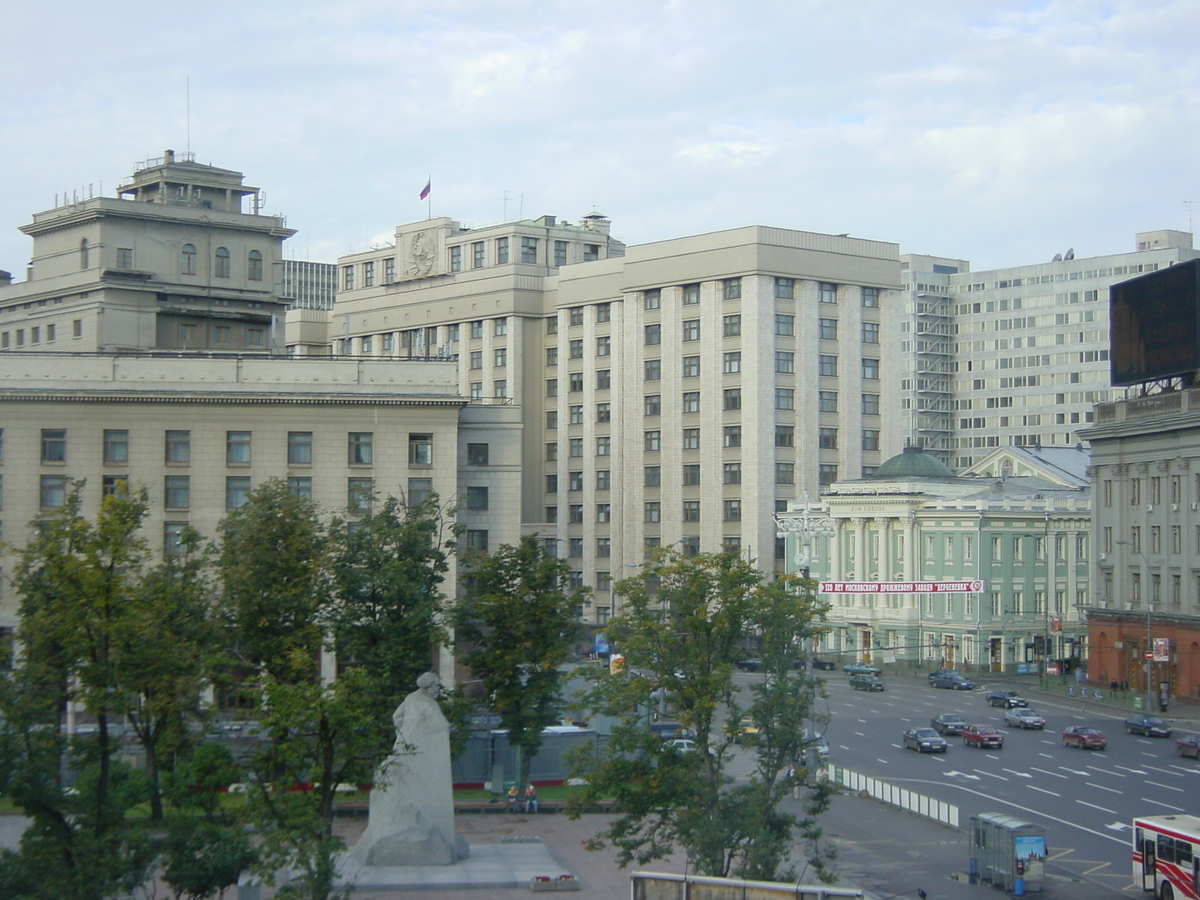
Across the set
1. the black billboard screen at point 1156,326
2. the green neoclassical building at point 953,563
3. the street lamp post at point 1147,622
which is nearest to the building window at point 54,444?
the green neoclassical building at point 953,563

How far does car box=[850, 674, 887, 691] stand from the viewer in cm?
9800

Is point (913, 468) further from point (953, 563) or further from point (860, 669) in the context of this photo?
point (860, 669)

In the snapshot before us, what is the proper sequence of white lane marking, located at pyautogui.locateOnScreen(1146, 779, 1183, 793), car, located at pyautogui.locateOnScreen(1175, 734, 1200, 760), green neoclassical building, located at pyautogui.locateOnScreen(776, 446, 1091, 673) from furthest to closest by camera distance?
green neoclassical building, located at pyautogui.locateOnScreen(776, 446, 1091, 673)
car, located at pyautogui.locateOnScreen(1175, 734, 1200, 760)
white lane marking, located at pyautogui.locateOnScreen(1146, 779, 1183, 793)

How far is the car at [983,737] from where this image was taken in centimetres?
7175

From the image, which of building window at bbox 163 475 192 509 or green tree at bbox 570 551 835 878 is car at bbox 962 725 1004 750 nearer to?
green tree at bbox 570 551 835 878

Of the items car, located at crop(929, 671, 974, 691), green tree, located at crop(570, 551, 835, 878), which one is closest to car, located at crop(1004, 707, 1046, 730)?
car, located at crop(929, 671, 974, 691)

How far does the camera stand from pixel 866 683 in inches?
3878

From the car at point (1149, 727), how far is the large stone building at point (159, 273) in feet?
176

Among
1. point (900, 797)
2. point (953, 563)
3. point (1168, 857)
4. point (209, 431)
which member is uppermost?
point (209, 431)

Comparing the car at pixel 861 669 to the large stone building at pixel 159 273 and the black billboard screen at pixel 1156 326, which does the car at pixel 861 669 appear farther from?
the large stone building at pixel 159 273

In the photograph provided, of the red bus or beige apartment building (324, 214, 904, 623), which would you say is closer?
the red bus

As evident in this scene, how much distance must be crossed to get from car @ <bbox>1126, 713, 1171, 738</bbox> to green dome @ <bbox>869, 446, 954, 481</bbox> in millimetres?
40397

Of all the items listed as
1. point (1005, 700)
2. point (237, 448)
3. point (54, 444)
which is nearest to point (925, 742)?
point (1005, 700)

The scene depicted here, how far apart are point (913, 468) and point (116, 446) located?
6448 centimetres
